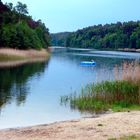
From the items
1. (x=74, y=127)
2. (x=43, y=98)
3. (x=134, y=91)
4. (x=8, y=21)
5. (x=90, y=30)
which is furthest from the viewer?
(x=90, y=30)

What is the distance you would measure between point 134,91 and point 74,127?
6.94 meters

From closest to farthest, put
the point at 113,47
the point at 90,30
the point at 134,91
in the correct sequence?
the point at 134,91 < the point at 113,47 < the point at 90,30

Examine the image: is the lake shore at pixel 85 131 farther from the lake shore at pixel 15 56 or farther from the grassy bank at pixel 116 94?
the lake shore at pixel 15 56

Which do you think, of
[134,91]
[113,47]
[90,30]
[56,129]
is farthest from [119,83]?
[90,30]

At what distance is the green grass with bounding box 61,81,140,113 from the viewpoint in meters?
19.5

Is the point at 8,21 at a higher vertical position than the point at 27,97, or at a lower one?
higher

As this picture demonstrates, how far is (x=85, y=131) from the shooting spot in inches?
484

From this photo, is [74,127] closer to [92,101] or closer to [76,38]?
[92,101]

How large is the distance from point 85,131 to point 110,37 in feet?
494

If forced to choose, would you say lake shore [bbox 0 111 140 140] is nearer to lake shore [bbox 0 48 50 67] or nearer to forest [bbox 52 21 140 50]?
lake shore [bbox 0 48 50 67]

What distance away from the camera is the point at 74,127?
43.2 feet

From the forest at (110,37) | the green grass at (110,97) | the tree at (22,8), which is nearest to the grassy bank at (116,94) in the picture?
the green grass at (110,97)

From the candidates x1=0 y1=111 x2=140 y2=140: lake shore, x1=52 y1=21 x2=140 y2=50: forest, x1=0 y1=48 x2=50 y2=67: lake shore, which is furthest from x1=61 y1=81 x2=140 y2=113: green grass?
x1=52 y1=21 x2=140 y2=50: forest

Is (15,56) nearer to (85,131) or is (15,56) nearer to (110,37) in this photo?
(85,131)
